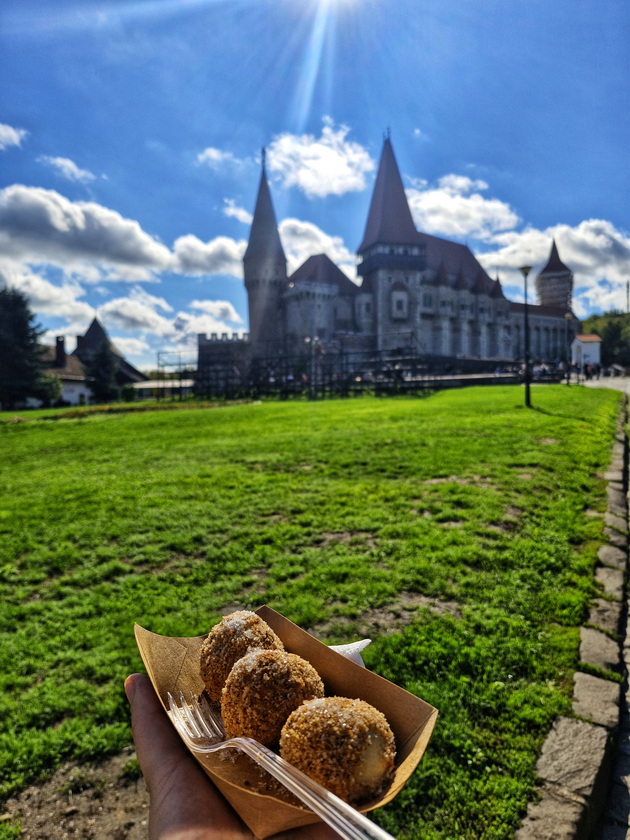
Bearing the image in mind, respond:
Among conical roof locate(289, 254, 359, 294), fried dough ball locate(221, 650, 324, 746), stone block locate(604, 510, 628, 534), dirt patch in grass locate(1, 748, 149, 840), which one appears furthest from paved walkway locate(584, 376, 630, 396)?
conical roof locate(289, 254, 359, 294)

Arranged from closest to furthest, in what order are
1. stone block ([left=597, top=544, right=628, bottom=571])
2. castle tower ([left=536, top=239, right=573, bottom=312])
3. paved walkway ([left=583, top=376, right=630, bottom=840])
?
1. paved walkway ([left=583, top=376, right=630, bottom=840])
2. stone block ([left=597, top=544, right=628, bottom=571])
3. castle tower ([left=536, top=239, right=573, bottom=312])

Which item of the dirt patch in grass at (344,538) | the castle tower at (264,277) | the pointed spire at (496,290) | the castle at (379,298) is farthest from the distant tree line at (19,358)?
the pointed spire at (496,290)

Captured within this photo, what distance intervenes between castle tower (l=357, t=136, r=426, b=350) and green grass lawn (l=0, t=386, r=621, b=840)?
51.2 m

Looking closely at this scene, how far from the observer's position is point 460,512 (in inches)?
231

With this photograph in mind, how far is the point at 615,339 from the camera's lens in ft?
274

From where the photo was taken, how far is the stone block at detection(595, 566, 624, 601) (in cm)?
401

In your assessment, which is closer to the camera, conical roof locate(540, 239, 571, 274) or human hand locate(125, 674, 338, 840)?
human hand locate(125, 674, 338, 840)

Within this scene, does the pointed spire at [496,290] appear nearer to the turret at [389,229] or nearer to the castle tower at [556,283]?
Answer: the turret at [389,229]

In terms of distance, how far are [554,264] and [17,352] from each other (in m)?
92.7

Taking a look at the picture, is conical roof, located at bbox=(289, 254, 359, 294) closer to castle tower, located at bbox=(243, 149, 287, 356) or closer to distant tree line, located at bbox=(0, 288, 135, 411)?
castle tower, located at bbox=(243, 149, 287, 356)

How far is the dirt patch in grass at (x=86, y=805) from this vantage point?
7.39ft

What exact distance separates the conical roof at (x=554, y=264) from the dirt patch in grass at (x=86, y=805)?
107521 mm

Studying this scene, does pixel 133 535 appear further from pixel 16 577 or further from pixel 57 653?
pixel 57 653

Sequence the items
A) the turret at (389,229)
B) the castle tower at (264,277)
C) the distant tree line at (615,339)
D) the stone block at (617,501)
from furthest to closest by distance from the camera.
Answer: the distant tree line at (615,339) < the turret at (389,229) < the castle tower at (264,277) < the stone block at (617,501)
